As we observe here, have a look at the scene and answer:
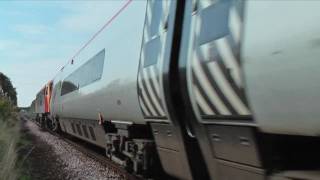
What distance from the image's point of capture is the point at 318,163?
4777 mm

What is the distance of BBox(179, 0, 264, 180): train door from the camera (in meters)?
5.12

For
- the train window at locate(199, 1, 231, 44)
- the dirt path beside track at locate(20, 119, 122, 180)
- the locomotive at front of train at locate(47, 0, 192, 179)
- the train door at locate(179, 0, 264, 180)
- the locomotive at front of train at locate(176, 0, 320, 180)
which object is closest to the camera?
the locomotive at front of train at locate(176, 0, 320, 180)

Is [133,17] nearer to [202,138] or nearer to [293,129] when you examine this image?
[202,138]

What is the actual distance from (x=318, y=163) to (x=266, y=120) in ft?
1.89

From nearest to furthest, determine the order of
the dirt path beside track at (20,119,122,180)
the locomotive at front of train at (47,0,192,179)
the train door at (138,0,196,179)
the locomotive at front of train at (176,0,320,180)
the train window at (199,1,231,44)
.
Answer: the locomotive at front of train at (176,0,320,180) → the train window at (199,1,231,44) → the train door at (138,0,196,179) → the locomotive at front of train at (47,0,192,179) → the dirt path beside track at (20,119,122,180)

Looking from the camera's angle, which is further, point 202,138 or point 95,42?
point 95,42

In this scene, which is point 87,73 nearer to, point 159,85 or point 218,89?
point 159,85

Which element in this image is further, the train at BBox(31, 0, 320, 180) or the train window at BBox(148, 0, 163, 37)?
the train window at BBox(148, 0, 163, 37)

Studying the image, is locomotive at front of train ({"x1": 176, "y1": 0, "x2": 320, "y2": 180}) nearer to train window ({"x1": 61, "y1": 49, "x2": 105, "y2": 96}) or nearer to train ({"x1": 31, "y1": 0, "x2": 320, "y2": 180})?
train ({"x1": 31, "y1": 0, "x2": 320, "y2": 180})

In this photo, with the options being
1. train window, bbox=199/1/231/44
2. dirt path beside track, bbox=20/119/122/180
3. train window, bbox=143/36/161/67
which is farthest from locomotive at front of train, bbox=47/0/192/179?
train window, bbox=199/1/231/44

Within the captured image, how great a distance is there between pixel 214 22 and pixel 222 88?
2.08 ft

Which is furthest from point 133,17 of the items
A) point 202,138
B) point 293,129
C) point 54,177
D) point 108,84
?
point 293,129

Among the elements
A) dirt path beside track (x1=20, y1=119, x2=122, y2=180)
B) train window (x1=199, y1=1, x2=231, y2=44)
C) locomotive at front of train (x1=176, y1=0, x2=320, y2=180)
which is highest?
train window (x1=199, y1=1, x2=231, y2=44)

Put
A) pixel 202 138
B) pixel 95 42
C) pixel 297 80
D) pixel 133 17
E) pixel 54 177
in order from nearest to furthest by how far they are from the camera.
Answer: pixel 297 80
pixel 202 138
pixel 133 17
pixel 54 177
pixel 95 42
